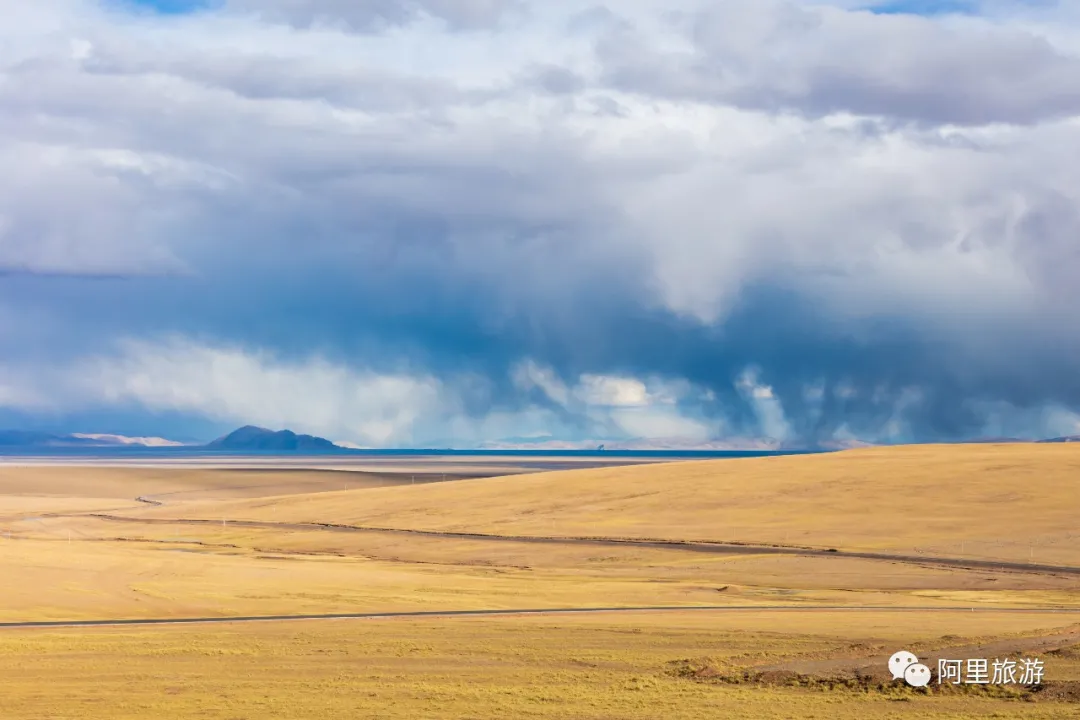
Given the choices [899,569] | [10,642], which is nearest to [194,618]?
[10,642]

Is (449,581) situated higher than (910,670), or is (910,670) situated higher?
(910,670)

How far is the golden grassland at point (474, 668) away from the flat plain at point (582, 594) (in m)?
0.11

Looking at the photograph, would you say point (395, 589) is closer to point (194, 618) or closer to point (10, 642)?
point (194, 618)

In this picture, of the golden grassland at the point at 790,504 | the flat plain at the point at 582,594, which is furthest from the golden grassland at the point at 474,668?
the golden grassland at the point at 790,504

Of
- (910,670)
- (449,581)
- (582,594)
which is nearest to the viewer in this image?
(910,670)

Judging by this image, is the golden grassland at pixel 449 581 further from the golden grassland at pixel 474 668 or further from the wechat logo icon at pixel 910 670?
the wechat logo icon at pixel 910 670

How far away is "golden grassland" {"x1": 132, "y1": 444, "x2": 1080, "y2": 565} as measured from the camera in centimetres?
6475

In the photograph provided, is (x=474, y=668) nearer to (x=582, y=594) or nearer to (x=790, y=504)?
(x=582, y=594)

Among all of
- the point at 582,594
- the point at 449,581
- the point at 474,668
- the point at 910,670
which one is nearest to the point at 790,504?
the point at 449,581

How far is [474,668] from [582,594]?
16.4m

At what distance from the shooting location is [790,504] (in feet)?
253

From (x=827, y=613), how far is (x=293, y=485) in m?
105

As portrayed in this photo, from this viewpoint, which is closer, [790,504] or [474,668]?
[474,668]

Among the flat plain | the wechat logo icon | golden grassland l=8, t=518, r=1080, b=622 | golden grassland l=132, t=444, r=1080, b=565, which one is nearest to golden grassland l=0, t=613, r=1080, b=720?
the flat plain
